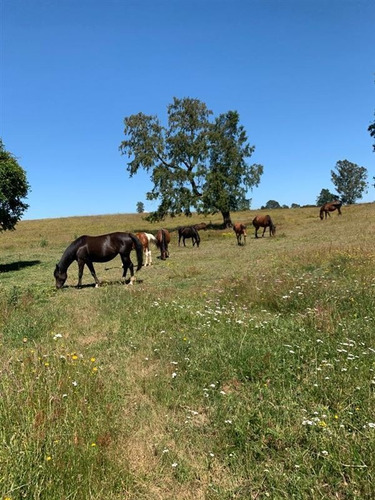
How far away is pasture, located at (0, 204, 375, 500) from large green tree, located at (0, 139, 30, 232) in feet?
50.0

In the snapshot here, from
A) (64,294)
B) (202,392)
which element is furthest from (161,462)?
(64,294)

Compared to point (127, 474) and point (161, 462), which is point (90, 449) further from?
point (161, 462)

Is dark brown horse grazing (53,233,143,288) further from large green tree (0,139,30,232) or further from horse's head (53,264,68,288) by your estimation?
large green tree (0,139,30,232)

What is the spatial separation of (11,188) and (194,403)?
20.5 meters

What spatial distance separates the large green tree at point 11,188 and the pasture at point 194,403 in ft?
50.0

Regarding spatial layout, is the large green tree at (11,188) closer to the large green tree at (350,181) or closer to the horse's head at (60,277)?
the horse's head at (60,277)

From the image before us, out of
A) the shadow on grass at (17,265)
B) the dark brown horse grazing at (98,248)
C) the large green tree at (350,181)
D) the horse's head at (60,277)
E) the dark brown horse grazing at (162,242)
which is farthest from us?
the large green tree at (350,181)

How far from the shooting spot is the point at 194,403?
4.39m

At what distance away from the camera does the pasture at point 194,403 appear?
120 inches

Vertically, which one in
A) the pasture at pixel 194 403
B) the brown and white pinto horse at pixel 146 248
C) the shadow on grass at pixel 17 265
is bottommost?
the pasture at pixel 194 403

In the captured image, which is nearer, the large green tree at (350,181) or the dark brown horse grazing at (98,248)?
the dark brown horse grazing at (98,248)

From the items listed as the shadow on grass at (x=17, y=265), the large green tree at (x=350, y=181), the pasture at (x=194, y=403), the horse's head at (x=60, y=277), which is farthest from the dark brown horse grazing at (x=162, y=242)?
the large green tree at (x=350, y=181)

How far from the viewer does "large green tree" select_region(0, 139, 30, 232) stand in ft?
68.1

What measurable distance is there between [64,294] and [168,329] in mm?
6389
